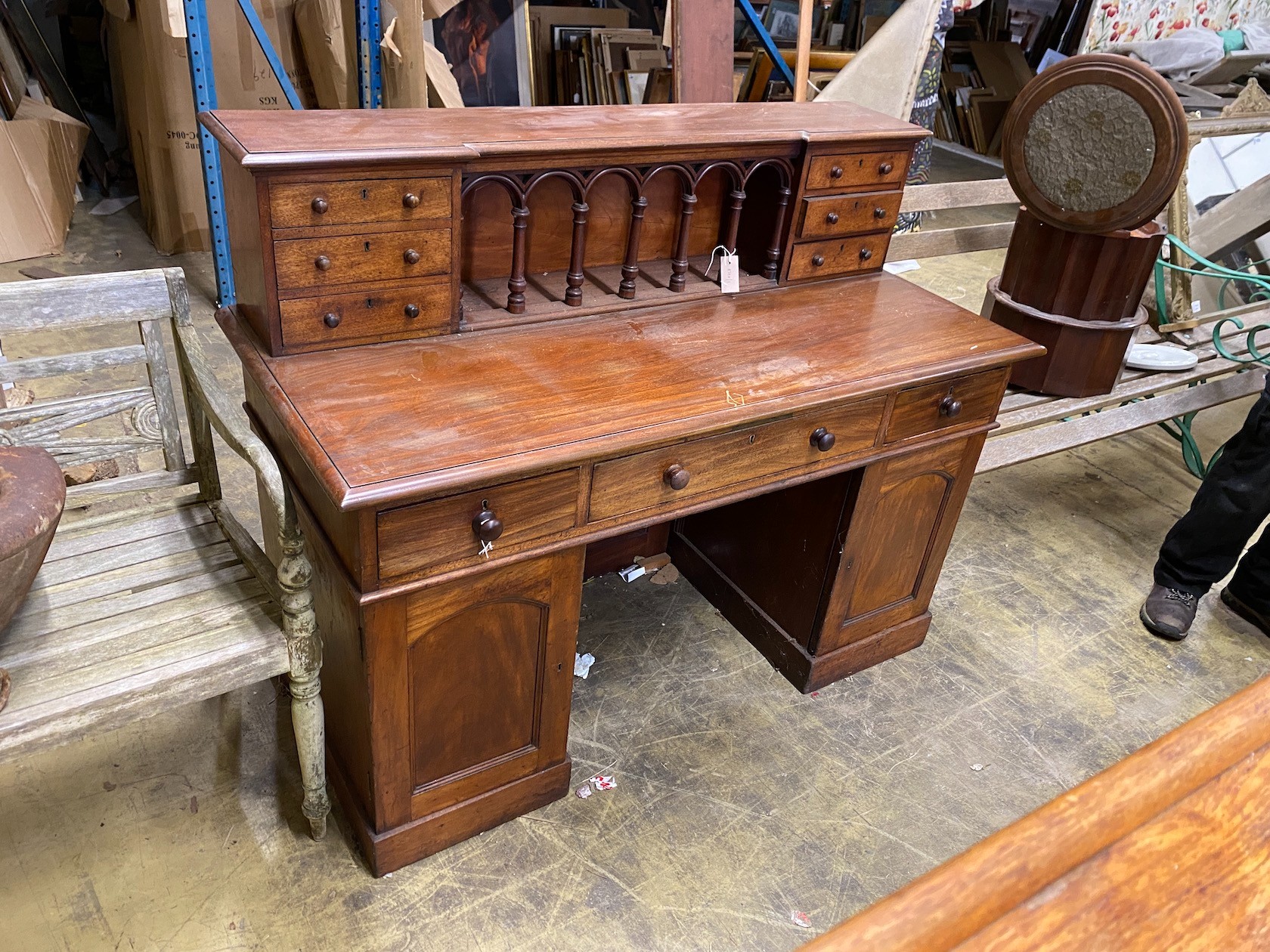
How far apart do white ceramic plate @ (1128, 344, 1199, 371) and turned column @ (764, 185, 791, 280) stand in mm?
1623

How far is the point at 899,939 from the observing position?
1.84 feet

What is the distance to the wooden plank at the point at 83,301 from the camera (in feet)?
5.53

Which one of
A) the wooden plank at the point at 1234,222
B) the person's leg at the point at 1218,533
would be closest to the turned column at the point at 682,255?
the person's leg at the point at 1218,533

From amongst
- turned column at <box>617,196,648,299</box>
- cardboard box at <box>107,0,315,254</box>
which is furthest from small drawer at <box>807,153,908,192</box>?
cardboard box at <box>107,0,315,254</box>

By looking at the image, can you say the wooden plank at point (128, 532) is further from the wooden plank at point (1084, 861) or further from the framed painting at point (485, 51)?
the framed painting at point (485, 51)

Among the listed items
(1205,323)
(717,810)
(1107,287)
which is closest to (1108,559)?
(1107,287)

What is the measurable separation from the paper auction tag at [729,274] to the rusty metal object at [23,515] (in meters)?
1.42

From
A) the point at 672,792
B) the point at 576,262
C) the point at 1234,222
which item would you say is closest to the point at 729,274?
the point at 576,262

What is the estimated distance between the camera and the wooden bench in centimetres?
152

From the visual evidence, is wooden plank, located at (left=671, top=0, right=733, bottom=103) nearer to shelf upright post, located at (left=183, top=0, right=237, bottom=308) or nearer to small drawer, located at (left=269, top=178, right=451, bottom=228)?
small drawer, located at (left=269, top=178, right=451, bottom=228)

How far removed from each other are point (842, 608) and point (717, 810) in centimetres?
61

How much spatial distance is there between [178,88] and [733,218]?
3088mm

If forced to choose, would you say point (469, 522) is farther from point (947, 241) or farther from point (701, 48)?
point (947, 241)

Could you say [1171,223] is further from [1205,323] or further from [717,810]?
[717,810]
